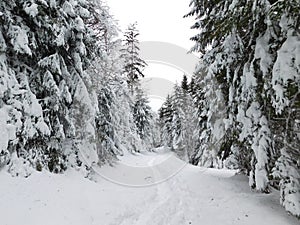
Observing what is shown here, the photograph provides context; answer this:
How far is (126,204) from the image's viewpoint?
846 centimetres

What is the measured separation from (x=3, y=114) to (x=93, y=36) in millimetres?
4965

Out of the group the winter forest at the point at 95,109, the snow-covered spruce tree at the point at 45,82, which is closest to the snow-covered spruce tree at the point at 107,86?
the snow-covered spruce tree at the point at 45,82

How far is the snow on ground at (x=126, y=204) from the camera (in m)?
6.29

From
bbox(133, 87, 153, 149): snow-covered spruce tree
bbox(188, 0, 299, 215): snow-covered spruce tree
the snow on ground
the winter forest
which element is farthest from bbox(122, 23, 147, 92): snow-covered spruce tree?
bbox(188, 0, 299, 215): snow-covered spruce tree

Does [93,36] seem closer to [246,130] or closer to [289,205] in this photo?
[246,130]

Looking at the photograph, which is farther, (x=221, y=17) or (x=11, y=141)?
(x=221, y=17)

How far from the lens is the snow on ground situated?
20.6ft

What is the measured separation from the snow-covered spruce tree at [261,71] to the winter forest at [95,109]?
0.9 inches

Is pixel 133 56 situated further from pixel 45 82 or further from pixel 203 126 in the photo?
pixel 45 82

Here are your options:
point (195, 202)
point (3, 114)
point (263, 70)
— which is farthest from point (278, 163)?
point (3, 114)

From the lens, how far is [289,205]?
5.67 metres

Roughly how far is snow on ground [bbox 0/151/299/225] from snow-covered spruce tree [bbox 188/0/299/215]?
3.02 feet

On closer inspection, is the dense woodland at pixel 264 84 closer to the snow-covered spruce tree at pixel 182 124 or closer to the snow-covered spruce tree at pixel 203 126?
the snow-covered spruce tree at pixel 203 126

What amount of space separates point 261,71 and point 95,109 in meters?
6.48
